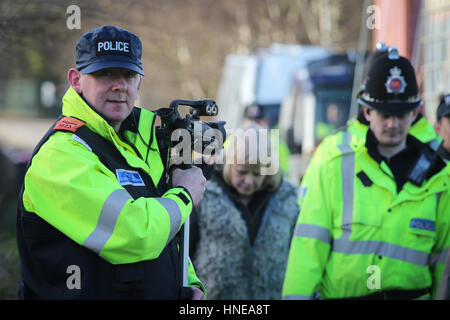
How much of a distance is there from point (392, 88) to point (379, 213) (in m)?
0.71

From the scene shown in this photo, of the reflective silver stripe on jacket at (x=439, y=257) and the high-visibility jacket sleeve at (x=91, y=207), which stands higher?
the high-visibility jacket sleeve at (x=91, y=207)

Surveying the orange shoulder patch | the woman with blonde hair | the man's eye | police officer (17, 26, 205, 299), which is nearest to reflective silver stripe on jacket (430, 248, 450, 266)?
the woman with blonde hair

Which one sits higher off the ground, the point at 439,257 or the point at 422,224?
the point at 422,224

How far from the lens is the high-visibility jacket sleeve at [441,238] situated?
3.53 metres

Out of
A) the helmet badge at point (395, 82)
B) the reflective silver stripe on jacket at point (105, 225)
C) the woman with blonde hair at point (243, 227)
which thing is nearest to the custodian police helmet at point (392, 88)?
the helmet badge at point (395, 82)

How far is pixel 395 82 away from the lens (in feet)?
12.1

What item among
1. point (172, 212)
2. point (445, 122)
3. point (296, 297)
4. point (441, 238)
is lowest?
point (296, 297)

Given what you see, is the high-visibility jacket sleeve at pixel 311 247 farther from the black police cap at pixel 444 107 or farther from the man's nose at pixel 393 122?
the black police cap at pixel 444 107

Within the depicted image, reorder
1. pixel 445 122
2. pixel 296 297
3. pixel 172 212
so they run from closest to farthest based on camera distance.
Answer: pixel 172 212 < pixel 296 297 < pixel 445 122

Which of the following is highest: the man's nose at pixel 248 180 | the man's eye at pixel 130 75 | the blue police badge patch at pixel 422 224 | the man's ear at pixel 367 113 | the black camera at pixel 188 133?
the man's eye at pixel 130 75

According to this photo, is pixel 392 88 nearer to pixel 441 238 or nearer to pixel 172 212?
pixel 441 238

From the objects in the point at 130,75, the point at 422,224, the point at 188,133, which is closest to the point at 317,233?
the point at 422,224

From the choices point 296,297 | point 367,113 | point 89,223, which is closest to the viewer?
point 89,223

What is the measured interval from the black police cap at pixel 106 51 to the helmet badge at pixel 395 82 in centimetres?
161
